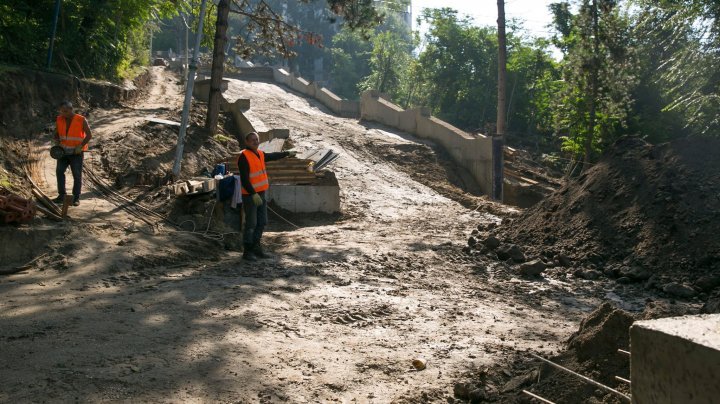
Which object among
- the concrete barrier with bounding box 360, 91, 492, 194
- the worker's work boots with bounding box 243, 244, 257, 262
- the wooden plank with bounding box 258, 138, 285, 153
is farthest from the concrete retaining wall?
the worker's work boots with bounding box 243, 244, 257, 262

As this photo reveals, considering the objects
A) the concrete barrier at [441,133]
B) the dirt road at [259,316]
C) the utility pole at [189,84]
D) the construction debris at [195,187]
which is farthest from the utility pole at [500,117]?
the construction debris at [195,187]

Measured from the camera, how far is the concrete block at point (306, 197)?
13.4m

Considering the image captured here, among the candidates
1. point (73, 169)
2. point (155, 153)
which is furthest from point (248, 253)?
point (155, 153)

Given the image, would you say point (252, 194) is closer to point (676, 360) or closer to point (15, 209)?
point (15, 209)

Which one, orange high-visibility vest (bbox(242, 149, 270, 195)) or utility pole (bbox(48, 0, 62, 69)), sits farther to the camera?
utility pole (bbox(48, 0, 62, 69))

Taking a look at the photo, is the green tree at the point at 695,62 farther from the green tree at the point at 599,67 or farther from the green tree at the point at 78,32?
the green tree at the point at 78,32

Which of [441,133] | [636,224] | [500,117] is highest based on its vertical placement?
[500,117]

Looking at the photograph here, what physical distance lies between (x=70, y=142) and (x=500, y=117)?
13155 mm

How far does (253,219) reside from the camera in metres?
8.96

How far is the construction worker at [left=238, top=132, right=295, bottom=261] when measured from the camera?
29.2 feet

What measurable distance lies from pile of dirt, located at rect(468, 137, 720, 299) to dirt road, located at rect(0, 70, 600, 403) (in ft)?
3.20

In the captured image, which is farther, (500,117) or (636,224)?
(500,117)

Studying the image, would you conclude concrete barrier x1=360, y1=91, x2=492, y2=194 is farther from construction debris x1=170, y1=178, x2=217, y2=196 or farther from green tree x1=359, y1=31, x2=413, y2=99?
green tree x1=359, y1=31, x2=413, y2=99

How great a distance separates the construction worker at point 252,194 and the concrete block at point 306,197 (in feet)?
13.9
